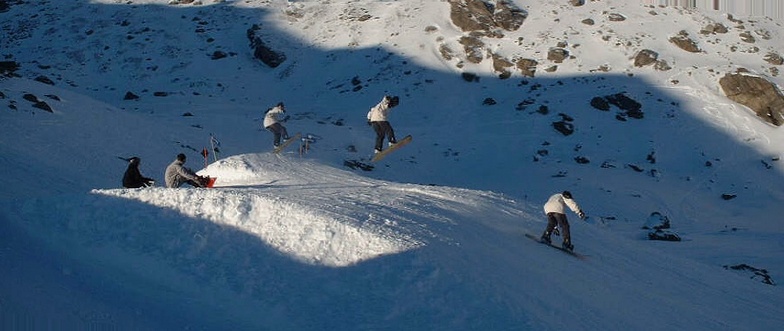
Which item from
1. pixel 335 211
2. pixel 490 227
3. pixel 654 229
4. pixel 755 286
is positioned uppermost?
→ pixel 335 211

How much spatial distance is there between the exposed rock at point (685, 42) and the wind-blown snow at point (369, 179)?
750mm

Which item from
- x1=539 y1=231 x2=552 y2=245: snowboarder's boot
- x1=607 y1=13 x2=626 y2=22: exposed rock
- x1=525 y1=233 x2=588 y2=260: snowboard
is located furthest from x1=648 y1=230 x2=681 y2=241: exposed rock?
x1=607 y1=13 x2=626 y2=22: exposed rock

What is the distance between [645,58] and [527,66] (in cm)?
758

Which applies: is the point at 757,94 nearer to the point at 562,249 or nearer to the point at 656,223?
the point at 656,223

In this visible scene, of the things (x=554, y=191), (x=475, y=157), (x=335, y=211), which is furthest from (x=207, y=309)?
(x=475, y=157)

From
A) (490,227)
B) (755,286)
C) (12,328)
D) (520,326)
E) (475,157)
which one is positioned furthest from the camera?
(475,157)

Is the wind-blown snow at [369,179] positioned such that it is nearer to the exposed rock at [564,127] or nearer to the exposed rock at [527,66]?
the exposed rock at [564,127]

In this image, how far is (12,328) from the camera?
814 cm

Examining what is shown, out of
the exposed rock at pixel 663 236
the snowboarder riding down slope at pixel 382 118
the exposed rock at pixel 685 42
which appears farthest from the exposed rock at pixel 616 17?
the snowboarder riding down slope at pixel 382 118

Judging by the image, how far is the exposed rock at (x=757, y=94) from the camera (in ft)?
123

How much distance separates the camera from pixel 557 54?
45625 millimetres

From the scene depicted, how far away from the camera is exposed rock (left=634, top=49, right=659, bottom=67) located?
43.8 metres

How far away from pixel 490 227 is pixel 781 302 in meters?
6.78

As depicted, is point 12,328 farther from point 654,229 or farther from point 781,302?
point 654,229
